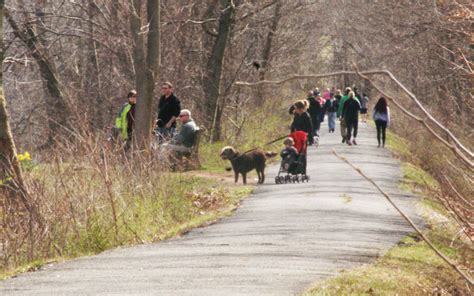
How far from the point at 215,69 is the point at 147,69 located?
971 centimetres

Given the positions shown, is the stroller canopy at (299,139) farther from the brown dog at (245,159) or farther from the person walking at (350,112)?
the person walking at (350,112)

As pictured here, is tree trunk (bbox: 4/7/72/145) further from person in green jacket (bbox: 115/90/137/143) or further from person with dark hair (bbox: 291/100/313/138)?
person with dark hair (bbox: 291/100/313/138)

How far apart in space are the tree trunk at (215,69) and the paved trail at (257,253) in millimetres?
10365

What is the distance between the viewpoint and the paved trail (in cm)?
1051

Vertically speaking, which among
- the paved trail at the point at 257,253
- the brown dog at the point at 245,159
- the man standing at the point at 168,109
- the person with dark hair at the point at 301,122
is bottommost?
the paved trail at the point at 257,253

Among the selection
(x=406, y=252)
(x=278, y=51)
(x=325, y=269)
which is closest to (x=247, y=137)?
(x=278, y=51)

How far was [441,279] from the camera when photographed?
12297mm

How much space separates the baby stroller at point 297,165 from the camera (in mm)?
23875

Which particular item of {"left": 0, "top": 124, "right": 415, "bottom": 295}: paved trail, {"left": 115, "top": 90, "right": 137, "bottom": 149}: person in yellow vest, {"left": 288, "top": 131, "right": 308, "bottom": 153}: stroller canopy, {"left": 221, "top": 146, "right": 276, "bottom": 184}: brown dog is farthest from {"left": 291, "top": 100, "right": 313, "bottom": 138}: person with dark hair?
{"left": 115, "top": 90, "right": 137, "bottom": 149}: person in yellow vest

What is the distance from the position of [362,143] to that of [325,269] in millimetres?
28332

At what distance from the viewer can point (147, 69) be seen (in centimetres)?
2256

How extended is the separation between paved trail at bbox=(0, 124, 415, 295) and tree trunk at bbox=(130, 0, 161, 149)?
259 cm

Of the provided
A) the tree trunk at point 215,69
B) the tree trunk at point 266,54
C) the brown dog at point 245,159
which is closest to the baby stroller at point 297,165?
the brown dog at point 245,159

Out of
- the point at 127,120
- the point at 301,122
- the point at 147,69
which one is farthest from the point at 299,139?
the point at 147,69
